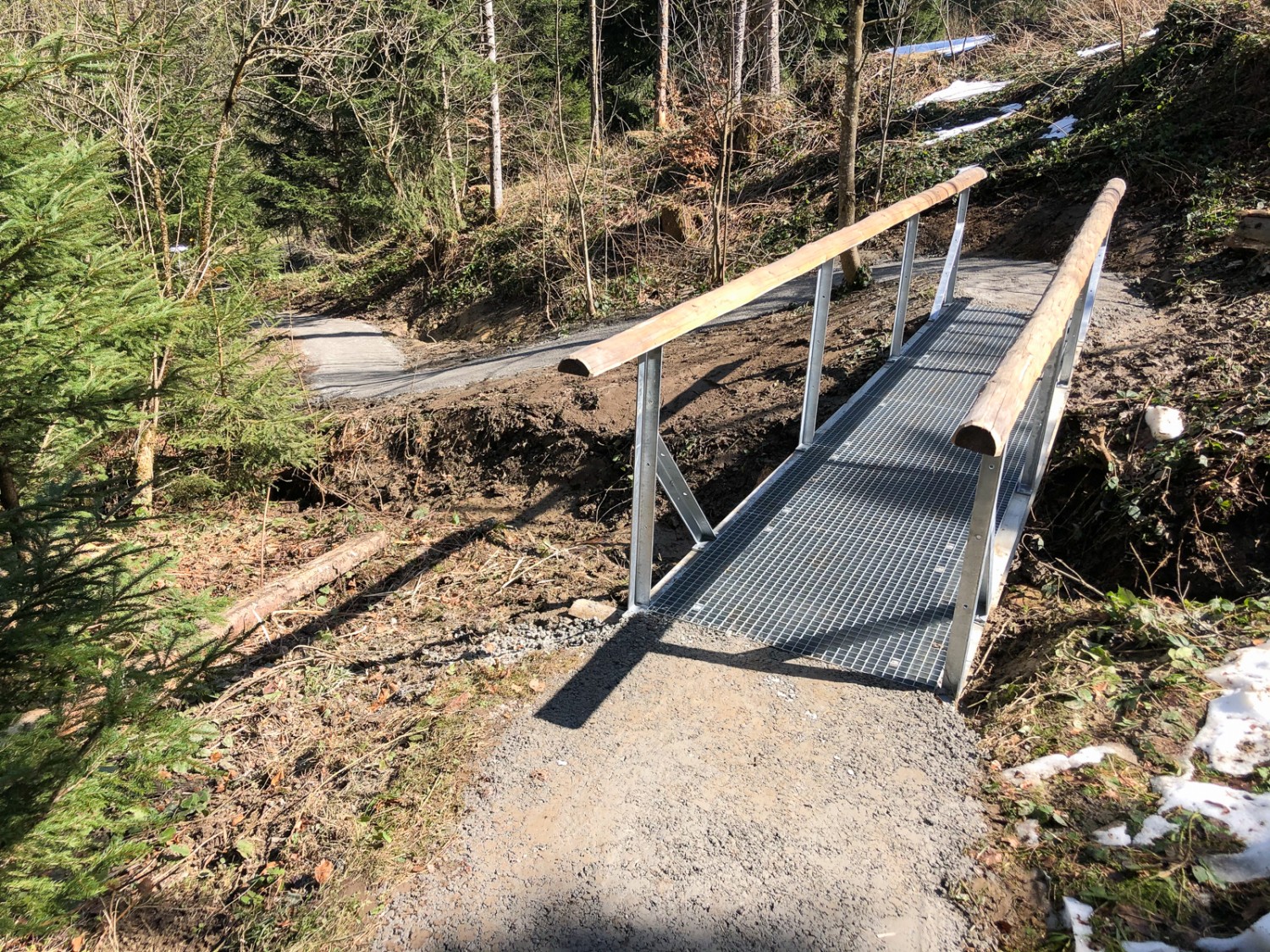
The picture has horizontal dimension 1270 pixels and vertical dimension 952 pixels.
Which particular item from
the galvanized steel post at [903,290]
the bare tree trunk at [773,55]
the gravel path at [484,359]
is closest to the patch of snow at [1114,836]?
the galvanized steel post at [903,290]

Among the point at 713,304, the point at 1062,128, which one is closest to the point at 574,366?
the point at 713,304

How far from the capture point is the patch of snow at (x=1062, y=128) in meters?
10.8

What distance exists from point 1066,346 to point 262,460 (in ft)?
21.8

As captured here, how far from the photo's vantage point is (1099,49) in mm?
13469

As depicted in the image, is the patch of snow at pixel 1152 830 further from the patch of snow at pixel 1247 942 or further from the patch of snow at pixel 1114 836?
the patch of snow at pixel 1247 942

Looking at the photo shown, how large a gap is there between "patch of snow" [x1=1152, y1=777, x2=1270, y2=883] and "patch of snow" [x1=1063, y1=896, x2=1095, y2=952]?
0.35 m

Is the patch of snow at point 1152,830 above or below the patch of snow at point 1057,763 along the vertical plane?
above

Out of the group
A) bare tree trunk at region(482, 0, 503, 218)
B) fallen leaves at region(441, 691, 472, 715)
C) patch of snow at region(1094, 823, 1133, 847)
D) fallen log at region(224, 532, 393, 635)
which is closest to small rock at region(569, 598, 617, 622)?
fallen leaves at region(441, 691, 472, 715)

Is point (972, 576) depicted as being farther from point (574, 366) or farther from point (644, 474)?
point (574, 366)

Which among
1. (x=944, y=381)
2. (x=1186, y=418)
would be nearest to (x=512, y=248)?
(x=944, y=381)

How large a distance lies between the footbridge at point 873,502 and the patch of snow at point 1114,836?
0.68 meters

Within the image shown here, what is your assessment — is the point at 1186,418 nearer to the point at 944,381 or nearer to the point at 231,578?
the point at 944,381

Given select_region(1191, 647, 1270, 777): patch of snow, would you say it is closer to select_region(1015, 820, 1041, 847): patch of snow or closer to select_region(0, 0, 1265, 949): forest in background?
select_region(1015, 820, 1041, 847): patch of snow

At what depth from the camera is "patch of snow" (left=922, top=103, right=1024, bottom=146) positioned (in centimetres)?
1290
